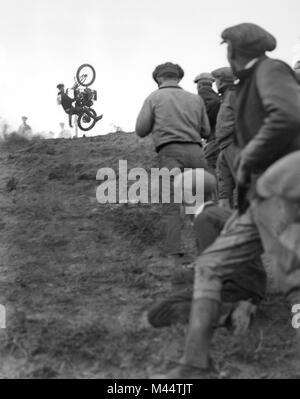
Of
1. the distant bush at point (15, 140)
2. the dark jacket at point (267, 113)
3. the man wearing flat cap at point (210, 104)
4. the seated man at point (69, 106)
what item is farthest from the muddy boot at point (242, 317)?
the seated man at point (69, 106)

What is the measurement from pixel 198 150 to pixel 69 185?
349 cm

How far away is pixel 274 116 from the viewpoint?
4426 millimetres

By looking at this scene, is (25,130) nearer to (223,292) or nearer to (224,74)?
(224,74)

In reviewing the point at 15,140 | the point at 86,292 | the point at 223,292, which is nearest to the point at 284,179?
the point at 223,292

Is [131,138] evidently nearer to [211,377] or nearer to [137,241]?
[137,241]

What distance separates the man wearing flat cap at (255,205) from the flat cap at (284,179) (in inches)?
0.8

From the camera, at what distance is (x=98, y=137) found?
13328mm

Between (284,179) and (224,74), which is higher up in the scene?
(224,74)

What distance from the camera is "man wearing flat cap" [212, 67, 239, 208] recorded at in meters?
7.81

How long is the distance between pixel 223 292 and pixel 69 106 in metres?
10.5

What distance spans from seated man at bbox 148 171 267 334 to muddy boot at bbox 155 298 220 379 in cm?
81

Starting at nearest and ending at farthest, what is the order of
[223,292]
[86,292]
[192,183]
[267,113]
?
[267,113] → [223,292] → [192,183] → [86,292]
